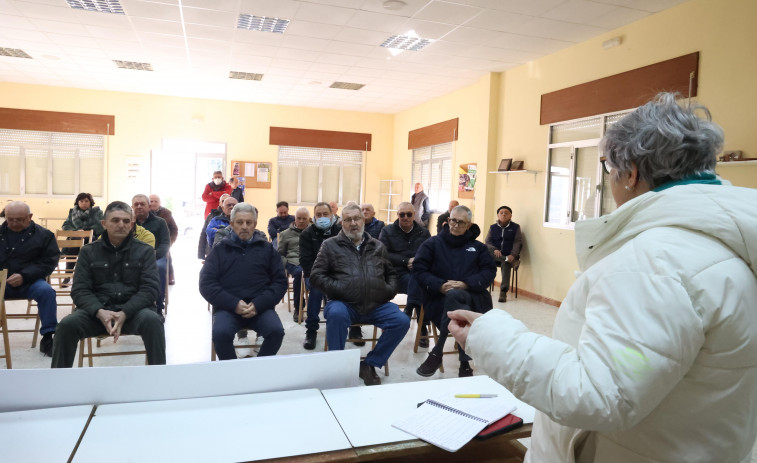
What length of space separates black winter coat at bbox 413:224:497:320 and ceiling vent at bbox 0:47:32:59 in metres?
7.10

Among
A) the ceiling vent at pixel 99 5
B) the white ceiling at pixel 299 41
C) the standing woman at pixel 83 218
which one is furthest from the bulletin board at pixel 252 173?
the ceiling vent at pixel 99 5

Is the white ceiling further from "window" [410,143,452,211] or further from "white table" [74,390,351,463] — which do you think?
"white table" [74,390,351,463]

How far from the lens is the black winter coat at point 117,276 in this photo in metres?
3.09

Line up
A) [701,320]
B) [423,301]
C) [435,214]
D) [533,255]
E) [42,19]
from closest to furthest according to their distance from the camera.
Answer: [701,320] < [423,301] < [42,19] < [533,255] < [435,214]

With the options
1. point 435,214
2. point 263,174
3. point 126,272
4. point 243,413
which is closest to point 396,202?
point 435,214

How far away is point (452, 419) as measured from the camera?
1.43 meters

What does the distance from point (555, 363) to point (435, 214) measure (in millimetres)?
8838

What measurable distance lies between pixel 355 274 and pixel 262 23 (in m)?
3.67

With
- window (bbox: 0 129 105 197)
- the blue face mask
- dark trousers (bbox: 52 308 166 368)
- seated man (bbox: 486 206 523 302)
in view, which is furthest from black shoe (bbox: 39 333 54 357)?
window (bbox: 0 129 105 197)

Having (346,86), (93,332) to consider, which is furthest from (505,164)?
(93,332)

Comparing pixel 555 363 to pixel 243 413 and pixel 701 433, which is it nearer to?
pixel 701 433

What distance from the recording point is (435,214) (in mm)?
9617

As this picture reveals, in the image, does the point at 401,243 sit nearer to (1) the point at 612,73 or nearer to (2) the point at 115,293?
(2) the point at 115,293

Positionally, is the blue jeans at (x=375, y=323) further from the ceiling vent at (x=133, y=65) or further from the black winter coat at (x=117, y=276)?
the ceiling vent at (x=133, y=65)
